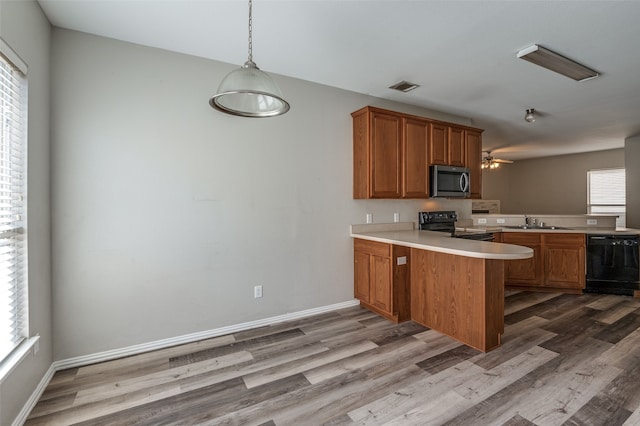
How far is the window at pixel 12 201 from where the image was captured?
1.67 metres

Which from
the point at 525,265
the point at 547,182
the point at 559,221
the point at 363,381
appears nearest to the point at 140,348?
the point at 363,381

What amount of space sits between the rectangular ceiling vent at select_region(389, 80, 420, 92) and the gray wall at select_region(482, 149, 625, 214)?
623 cm

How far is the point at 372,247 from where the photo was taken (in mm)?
3361

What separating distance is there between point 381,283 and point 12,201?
9.83 feet

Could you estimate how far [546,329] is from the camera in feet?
9.83

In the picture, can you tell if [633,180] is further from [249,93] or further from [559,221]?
[249,93]

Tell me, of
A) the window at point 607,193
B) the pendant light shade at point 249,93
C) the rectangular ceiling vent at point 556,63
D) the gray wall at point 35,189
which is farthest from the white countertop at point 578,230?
the gray wall at point 35,189

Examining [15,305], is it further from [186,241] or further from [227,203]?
[227,203]

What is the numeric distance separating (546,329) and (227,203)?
3407mm

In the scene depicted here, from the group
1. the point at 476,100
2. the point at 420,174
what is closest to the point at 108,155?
the point at 420,174

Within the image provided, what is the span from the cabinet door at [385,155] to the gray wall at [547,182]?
621 cm

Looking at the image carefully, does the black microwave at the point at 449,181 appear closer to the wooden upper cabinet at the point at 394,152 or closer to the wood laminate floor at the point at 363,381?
the wooden upper cabinet at the point at 394,152

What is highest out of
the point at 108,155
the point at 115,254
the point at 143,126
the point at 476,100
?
the point at 476,100

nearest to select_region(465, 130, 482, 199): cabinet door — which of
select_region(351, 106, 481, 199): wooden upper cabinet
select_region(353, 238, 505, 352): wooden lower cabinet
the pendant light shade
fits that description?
select_region(351, 106, 481, 199): wooden upper cabinet
